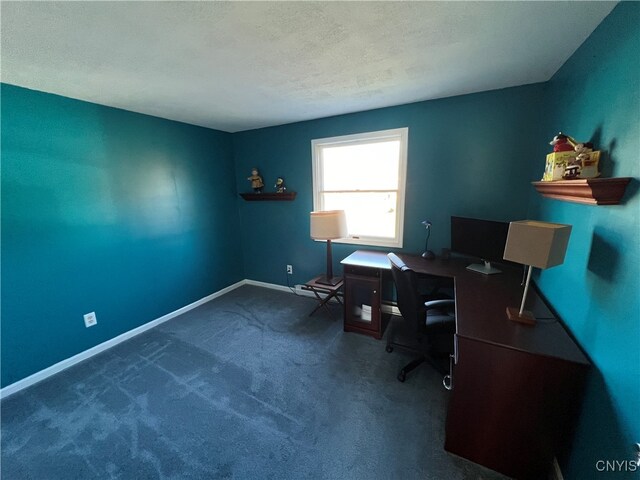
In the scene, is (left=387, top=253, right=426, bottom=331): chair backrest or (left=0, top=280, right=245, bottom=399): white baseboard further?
(left=0, top=280, right=245, bottom=399): white baseboard

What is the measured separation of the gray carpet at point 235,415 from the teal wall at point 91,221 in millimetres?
439

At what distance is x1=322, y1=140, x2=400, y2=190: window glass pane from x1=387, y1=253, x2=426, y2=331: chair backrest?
123 centimetres

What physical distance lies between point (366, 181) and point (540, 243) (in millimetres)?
1933

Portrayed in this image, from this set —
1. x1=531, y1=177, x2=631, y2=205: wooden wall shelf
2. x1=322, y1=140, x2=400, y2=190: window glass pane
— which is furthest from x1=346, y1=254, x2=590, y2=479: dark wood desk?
x1=322, y1=140, x2=400, y2=190: window glass pane

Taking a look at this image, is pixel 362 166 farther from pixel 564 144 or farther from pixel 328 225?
pixel 564 144

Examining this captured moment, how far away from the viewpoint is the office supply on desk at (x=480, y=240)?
2000mm

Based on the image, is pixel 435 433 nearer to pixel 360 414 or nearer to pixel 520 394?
pixel 360 414

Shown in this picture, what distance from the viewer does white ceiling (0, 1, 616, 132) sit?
111 cm

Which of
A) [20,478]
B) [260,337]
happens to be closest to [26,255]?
[20,478]

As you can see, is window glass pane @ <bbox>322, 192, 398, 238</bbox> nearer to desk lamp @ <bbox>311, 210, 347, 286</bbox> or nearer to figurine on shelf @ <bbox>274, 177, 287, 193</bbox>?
desk lamp @ <bbox>311, 210, 347, 286</bbox>

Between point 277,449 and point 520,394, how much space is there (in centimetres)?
135

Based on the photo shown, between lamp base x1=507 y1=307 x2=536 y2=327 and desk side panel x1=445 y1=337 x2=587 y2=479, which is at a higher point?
lamp base x1=507 y1=307 x2=536 y2=327

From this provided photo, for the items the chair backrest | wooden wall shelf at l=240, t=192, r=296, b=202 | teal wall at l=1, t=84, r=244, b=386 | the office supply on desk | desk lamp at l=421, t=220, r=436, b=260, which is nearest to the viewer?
the chair backrest

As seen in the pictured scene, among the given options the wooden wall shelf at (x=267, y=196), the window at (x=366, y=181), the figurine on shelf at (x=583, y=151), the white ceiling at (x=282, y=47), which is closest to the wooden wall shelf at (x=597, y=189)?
the figurine on shelf at (x=583, y=151)
